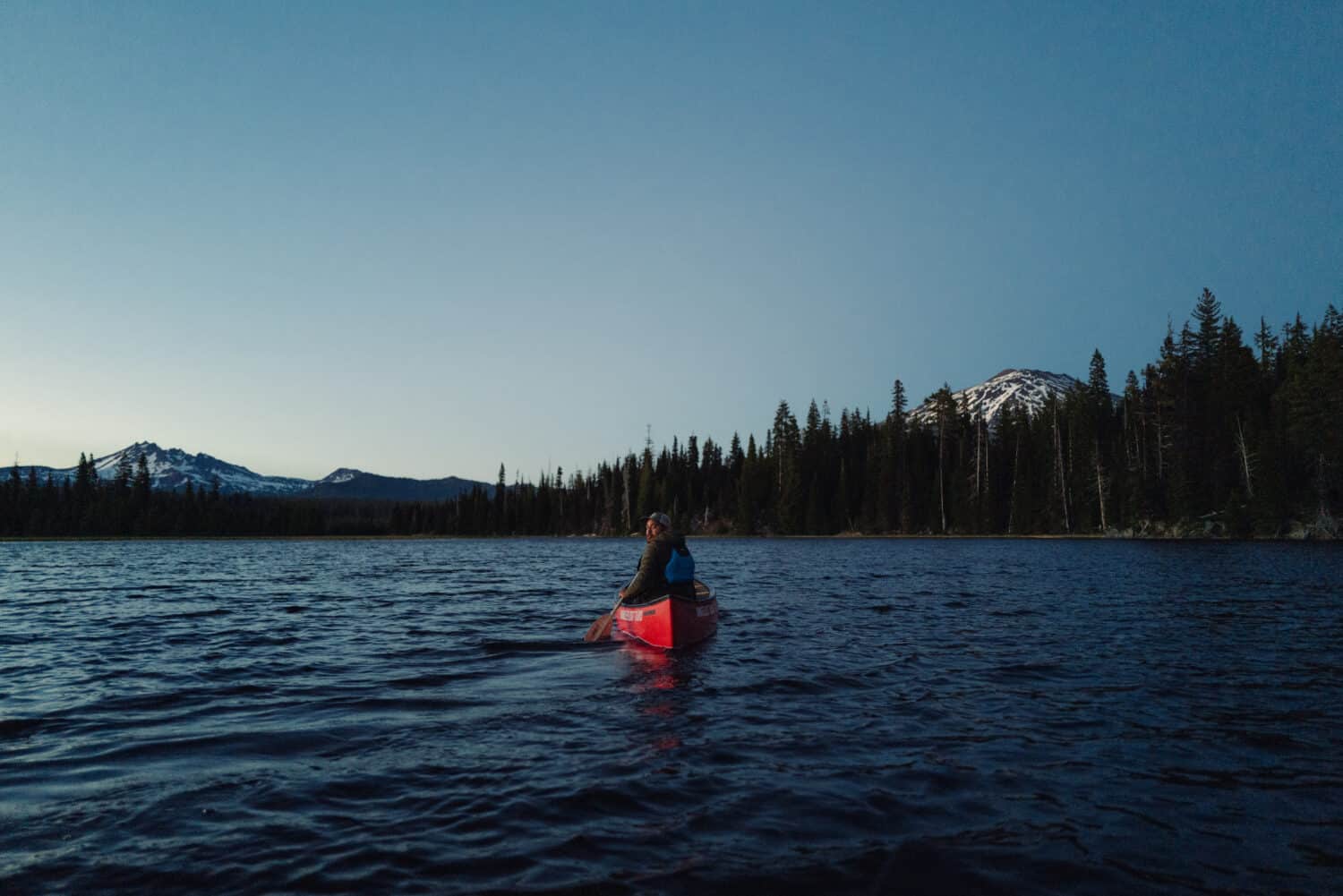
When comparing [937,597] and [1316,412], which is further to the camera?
[1316,412]

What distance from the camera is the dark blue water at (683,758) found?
572 cm

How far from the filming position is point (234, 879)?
5.44 metres

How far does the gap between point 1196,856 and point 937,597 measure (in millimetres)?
21487

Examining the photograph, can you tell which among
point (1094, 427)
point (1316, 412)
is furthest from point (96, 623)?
point (1094, 427)

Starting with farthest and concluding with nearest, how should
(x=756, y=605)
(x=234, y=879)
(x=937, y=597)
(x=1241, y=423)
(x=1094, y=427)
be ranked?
(x=1094, y=427) < (x=1241, y=423) < (x=937, y=597) < (x=756, y=605) < (x=234, y=879)

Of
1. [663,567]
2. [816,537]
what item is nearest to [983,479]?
[816,537]

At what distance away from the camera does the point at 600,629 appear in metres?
17.5

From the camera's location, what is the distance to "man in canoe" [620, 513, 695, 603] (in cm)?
1659

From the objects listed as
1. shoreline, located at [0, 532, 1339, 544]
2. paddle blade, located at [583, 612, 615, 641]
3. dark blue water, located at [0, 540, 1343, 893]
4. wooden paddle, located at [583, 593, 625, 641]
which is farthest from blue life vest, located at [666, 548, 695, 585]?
shoreline, located at [0, 532, 1339, 544]

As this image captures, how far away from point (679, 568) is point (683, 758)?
321 inches

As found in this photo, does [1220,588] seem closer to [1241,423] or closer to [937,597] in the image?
[937,597]

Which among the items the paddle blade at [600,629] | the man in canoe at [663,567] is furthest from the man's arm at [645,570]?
the paddle blade at [600,629]

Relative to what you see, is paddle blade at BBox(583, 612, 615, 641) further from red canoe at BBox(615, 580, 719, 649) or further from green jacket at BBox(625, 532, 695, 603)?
green jacket at BBox(625, 532, 695, 603)

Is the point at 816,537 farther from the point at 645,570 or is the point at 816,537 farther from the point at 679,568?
the point at 679,568
